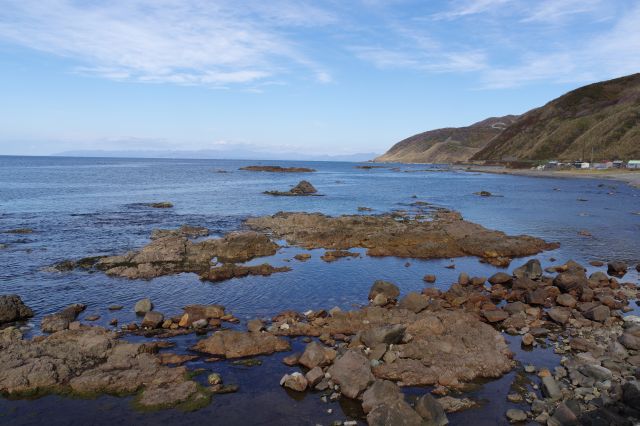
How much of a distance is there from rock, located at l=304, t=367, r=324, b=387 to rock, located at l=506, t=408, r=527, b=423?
21.4 feet

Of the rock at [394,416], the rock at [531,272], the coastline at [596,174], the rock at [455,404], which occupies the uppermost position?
the coastline at [596,174]

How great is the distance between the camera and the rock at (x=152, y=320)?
866 inches

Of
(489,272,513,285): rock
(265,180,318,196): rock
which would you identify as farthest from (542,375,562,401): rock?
(265,180,318,196): rock

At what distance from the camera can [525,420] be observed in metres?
14.6

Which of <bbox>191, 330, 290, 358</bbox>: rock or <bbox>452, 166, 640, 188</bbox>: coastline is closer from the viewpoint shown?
<bbox>191, 330, 290, 358</bbox>: rock

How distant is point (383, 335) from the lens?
19594mm

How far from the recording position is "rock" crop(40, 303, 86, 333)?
21.6m

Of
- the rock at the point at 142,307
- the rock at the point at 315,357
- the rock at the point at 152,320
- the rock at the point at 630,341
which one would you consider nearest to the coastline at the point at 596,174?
the rock at the point at 630,341

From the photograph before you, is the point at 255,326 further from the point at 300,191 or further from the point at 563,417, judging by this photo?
the point at 300,191

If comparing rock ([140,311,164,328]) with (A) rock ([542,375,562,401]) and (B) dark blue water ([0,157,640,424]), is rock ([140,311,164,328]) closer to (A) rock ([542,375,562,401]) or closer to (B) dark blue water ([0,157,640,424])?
(B) dark blue water ([0,157,640,424])

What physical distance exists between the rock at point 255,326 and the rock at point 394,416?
27.7 feet

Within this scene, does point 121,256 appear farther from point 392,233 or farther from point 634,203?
point 634,203

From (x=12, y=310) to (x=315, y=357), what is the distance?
52.9 ft

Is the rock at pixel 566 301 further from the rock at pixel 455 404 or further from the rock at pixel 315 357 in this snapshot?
the rock at pixel 315 357
